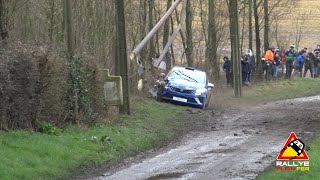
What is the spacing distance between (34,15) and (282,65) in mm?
19769

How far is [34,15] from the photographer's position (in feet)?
95.5

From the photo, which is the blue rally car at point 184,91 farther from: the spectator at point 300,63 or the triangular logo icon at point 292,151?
the spectator at point 300,63

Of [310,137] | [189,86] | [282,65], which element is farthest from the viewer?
[282,65]

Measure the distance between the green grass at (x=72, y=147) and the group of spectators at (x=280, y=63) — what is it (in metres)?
18.7

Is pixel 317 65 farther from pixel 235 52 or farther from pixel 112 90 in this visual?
pixel 112 90

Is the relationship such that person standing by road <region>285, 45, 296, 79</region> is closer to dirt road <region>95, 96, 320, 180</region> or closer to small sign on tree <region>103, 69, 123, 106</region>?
dirt road <region>95, 96, 320, 180</region>

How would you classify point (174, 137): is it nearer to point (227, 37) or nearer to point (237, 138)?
point (237, 138)

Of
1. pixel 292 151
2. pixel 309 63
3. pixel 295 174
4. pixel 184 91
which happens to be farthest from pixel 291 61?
pixel 292 151

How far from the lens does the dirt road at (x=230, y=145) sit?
43.5ft

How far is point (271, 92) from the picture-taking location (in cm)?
3628

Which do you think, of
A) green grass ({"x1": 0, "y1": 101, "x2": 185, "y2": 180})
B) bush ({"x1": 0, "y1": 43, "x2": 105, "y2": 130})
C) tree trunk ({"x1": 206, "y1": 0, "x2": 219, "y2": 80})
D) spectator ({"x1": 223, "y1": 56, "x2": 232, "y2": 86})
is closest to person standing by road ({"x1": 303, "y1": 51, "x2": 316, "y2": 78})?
spectator ({"x1": 223, "y1": 56, "x2": 232, "y2": 86})

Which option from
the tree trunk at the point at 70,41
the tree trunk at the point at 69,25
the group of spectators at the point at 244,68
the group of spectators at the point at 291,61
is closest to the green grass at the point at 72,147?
the tree trunk at the point at 70,41

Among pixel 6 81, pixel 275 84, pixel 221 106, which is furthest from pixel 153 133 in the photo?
pixel 275 84

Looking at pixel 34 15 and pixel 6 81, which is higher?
pixel 34 15
